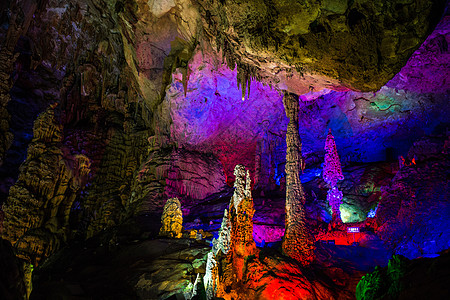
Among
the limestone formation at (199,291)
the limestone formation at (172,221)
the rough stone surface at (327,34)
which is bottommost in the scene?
the limestone formation at (199,291)

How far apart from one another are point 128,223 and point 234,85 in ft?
27.6

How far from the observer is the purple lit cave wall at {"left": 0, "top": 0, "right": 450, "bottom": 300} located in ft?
21.1

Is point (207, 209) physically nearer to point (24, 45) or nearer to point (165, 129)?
point (165, 129)

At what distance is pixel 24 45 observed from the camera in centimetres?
1407

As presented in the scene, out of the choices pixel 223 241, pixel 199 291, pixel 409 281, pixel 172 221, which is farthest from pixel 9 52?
pixel 409 281

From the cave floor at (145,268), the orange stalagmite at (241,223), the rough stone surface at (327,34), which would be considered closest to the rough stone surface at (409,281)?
the orange stalagmite at (241,223)

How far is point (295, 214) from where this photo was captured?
29.2ft

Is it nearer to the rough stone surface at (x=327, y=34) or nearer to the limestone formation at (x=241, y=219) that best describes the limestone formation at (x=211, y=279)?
the limestone formation at (x=241, y=219)

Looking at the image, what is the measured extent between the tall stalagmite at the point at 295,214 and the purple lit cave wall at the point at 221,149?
55 mm

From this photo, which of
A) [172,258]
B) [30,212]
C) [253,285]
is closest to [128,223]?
[30,212]

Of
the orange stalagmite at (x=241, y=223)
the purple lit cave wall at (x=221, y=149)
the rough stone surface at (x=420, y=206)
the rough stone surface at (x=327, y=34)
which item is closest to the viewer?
the rough stone surface at (x=327, y=34)

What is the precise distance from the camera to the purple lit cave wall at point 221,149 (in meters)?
6.44

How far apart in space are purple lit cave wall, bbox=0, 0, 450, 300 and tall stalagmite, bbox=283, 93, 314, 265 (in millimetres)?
55

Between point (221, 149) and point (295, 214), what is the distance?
9.21 meters
